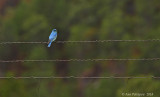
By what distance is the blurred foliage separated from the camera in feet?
168

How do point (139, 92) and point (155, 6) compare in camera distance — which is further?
point (155, 6)

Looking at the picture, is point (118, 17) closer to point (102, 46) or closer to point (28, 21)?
point (102, 46)

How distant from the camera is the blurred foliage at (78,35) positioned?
51312 millimetres

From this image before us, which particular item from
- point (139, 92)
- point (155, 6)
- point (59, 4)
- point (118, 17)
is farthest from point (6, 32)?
point (139, 92)

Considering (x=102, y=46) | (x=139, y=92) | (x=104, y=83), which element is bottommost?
(x=102, y=46)

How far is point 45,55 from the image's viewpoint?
53.9 m

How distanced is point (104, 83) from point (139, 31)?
19388 millimetres

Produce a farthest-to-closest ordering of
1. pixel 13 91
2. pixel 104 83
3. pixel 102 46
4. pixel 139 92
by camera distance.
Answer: pixel 102 46
pixel 104 83
pixel 13 91
pixel 139 92

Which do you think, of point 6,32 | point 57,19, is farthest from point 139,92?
point 57,19

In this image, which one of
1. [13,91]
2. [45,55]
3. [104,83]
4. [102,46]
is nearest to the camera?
[13,91]

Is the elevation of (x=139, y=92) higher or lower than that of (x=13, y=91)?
higher

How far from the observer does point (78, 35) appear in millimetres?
55906

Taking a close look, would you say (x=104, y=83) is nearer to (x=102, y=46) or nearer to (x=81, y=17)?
(x=102, y=46)

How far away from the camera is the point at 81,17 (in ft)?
201
